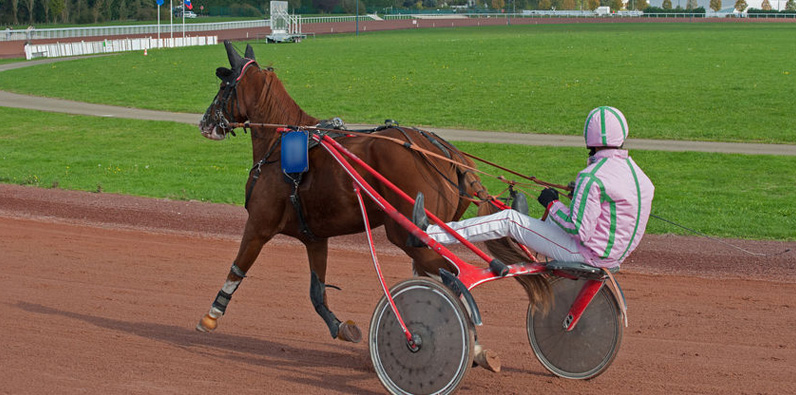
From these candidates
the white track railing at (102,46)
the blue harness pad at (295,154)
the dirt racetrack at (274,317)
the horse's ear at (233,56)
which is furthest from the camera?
the white track railing at (102,46)

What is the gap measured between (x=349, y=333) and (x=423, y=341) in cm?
128

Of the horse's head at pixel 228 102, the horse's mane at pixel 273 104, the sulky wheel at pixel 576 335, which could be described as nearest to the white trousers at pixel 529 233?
the sulky wheel at pixel 576 335

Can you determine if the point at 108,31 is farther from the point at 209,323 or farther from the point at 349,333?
the point at 349,333

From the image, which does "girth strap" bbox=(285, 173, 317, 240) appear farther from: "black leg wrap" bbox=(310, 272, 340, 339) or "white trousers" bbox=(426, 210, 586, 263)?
"white trousers" bbox=(426, 210, 586, 263)

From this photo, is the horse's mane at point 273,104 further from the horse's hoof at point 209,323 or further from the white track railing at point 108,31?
the white track railing at point 108,31

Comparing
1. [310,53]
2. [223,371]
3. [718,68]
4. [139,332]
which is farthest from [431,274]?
[310,53]

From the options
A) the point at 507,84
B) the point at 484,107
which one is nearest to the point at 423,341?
the point at 484,107

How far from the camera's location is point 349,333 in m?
6.16

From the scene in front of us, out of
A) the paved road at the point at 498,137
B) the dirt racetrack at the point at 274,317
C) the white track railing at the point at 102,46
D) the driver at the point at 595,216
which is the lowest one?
the dirt racetrack at the point at 274,317

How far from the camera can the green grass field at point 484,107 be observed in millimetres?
13125

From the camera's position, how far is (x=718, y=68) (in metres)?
30.8

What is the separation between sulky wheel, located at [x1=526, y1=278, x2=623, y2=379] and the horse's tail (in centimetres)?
10

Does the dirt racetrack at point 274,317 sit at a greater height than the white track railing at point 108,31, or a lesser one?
lesser

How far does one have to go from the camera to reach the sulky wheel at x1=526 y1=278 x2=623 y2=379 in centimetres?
542
